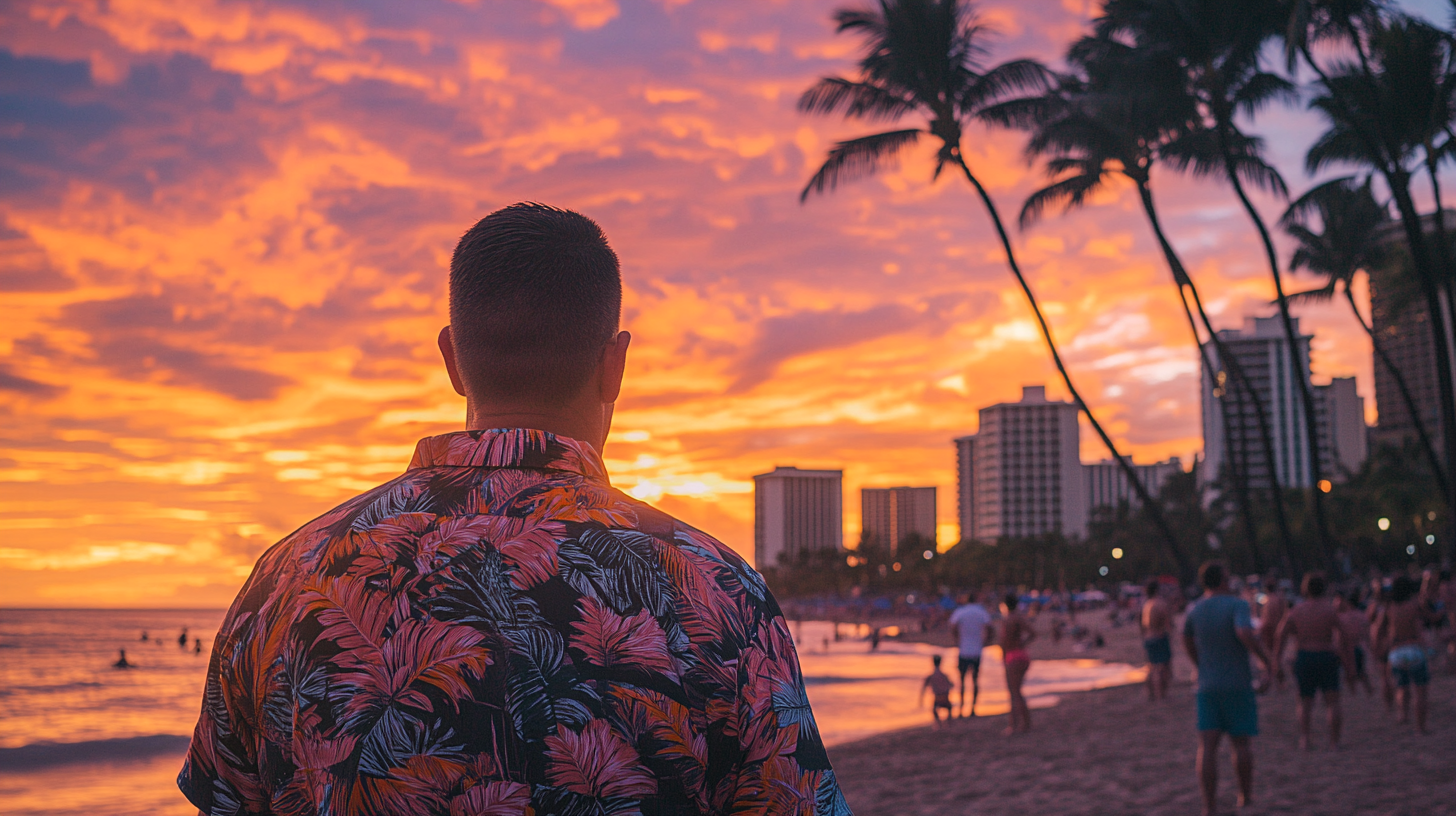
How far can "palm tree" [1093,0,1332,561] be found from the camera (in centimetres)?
1862

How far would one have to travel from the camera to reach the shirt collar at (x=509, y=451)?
4.30 feet

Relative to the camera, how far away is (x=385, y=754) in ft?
3.80

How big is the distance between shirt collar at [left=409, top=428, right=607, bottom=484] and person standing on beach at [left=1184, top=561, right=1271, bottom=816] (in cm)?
741

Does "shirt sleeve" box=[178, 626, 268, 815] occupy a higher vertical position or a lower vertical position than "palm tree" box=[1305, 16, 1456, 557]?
lower

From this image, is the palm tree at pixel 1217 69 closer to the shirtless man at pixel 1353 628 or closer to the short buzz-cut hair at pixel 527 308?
the shirtless man at pixel 1353 628

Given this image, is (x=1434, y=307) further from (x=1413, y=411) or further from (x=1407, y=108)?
(x=1413, y=411)

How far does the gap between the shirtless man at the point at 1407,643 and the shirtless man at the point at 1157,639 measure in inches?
116

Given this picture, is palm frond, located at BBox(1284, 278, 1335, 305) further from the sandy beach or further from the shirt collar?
the shirt collar

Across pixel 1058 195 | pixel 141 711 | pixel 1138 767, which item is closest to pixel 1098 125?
pixel 1058 195

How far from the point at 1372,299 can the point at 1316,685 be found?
32881 mm

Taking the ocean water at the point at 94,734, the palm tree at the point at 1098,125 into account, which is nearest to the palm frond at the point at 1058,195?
the palm tree at the point at 1098,125

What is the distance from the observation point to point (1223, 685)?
24.4 feet

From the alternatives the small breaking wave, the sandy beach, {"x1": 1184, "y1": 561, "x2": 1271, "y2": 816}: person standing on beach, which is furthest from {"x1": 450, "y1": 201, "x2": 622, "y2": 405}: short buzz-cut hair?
the small breaking wave

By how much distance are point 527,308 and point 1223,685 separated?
7572 mm
